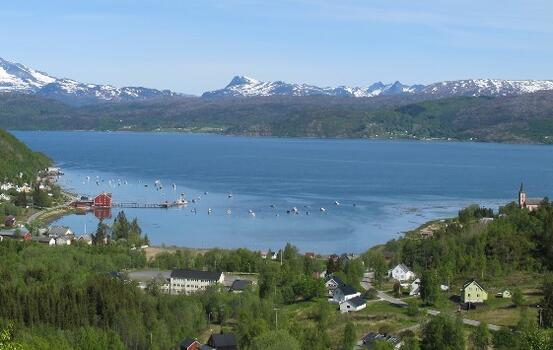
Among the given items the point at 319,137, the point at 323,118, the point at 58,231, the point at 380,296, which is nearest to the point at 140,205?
the point at 58,231

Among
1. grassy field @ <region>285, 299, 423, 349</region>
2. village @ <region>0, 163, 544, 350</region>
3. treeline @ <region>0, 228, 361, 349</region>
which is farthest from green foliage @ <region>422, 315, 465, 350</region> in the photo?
treeline @ <region>0, 228, 361, 349</region>

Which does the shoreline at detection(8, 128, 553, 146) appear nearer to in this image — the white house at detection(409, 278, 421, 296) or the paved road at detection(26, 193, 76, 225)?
the paved road at detection(26, 193, 76, 225)

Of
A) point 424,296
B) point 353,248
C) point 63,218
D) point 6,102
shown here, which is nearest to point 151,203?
point 63,218

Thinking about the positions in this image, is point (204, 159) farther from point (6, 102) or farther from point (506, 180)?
point (6, 102)

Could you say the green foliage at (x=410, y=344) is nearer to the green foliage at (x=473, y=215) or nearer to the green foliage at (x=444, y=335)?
the green foliage at (x=444, y=335)

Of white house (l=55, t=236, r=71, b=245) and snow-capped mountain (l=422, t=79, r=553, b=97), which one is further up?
snow-capped mountain (l=422, t=79, r=553, b=97)

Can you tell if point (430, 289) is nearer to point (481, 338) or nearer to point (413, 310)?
point (413, 310)
